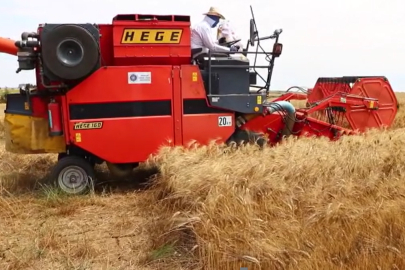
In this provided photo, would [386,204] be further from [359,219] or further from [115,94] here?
[115,94]

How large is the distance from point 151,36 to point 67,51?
1092 millimetres

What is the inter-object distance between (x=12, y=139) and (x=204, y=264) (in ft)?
12.4

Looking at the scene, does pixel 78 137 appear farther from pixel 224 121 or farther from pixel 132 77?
pixel 224 121

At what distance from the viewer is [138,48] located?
Result: 6.66 m

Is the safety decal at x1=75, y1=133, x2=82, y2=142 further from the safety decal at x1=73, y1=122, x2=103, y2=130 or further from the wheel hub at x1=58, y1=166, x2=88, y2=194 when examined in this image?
the wheel hub at x1=58, y1=166, x2=88, y2=194

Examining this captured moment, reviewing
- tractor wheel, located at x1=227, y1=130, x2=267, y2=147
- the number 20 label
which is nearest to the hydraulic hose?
tractor wheel, located at x1=227, y1=130, x2=267, y2=147

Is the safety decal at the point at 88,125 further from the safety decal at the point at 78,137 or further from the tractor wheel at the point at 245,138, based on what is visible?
the tractor wheel at the point at 245,138

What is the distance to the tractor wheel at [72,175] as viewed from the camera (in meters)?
6.54

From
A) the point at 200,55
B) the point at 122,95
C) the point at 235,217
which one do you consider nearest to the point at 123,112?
the point at 122,95

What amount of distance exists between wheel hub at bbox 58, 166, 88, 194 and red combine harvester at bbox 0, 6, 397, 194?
0.01 metres

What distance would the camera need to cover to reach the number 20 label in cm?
693

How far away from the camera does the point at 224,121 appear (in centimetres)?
695

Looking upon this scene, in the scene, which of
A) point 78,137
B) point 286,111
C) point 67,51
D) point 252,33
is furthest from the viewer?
point 286,111

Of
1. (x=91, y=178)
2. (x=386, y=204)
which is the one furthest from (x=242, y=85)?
(x=386, y=204)
